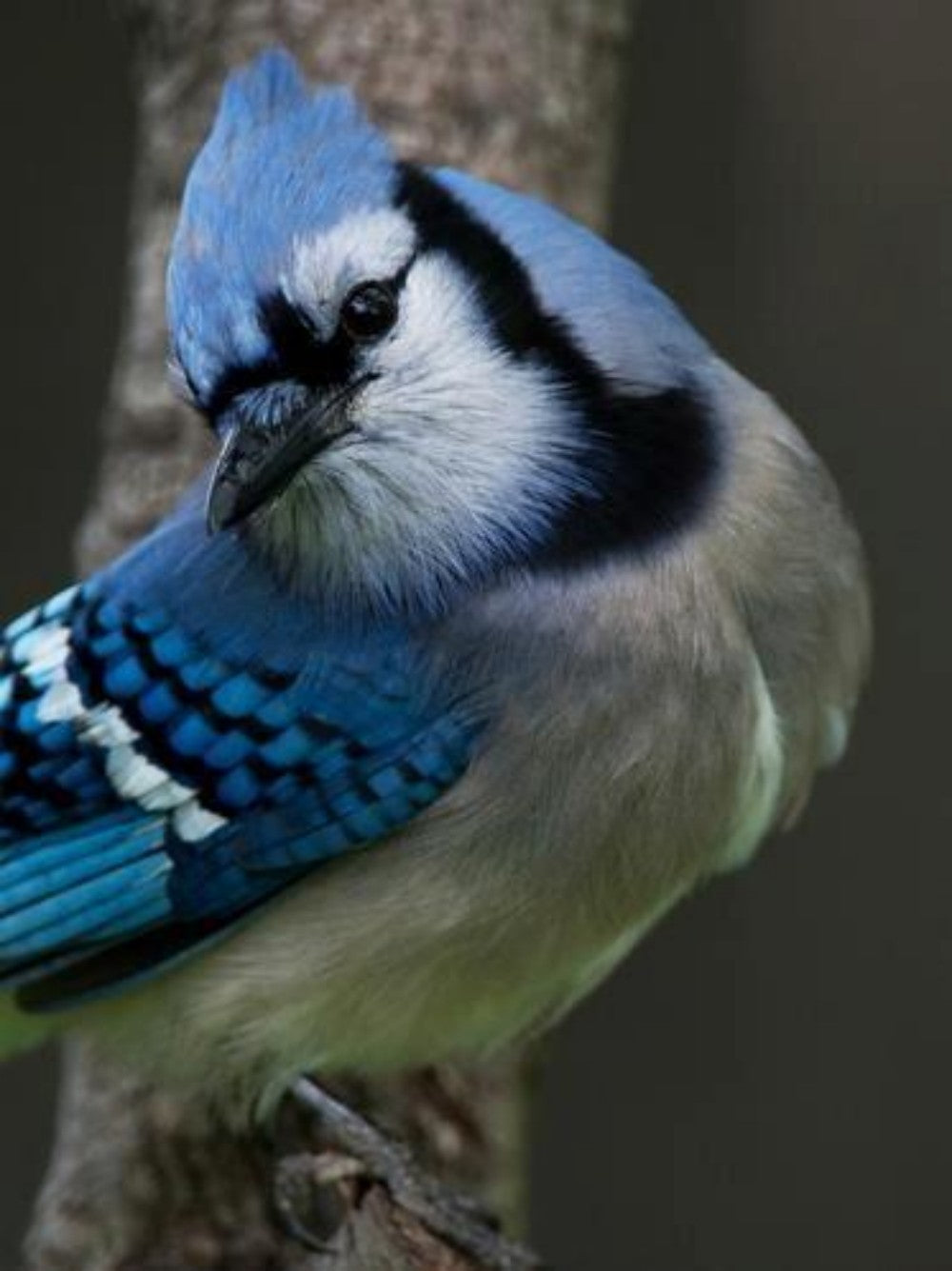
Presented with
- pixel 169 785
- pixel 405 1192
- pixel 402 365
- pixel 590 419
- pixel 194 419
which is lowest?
pixel 405 1192

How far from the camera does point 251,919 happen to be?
9.91 feet

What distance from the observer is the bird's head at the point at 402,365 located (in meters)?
2.72

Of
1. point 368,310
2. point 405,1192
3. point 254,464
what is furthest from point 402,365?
point 405,1192

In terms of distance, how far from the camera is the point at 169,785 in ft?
9.96

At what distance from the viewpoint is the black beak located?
8.93 ft

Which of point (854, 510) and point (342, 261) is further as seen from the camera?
point (854, 510)

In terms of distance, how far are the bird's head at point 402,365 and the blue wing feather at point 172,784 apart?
0.11m

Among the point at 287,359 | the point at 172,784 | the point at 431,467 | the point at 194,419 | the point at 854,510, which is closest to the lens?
the point at 287,359

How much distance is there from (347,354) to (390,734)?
39cm

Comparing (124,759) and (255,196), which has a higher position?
(255,196)

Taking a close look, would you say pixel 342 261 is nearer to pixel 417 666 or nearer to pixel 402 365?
pixel 402 365

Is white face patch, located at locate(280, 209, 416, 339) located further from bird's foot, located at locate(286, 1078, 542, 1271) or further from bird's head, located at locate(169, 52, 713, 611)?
bird's foot, located at locate(286, 1078, 542, 1271)

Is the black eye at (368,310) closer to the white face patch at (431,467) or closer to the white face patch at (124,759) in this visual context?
the white face patch at (431,467)

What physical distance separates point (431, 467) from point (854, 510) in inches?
71.4
